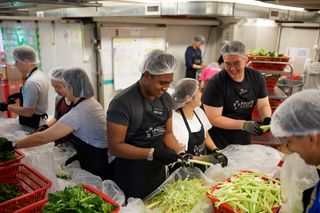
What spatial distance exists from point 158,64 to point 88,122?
0.63m

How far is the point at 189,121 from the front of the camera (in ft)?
6.77

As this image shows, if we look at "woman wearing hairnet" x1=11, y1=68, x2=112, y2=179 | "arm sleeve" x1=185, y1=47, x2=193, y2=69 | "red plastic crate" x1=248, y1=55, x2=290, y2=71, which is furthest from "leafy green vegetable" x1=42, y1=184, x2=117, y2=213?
"arm sleeve" x1=185, y1=47, x2=193, y2=69

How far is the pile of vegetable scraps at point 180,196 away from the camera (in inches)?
59.2

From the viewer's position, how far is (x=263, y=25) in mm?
7152

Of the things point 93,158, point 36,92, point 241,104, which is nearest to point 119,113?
point 93,158

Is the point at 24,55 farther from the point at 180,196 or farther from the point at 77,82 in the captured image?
the point at 180,196

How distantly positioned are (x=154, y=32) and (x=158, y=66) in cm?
430

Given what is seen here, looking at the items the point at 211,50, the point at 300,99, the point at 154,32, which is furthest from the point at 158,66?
the point at 211,50

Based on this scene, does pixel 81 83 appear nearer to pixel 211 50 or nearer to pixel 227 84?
pixel 227 84

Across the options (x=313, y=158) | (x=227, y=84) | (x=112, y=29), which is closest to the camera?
(x=313, y=158)

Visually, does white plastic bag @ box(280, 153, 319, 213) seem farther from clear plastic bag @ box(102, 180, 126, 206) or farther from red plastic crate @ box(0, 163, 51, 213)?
red plastic crate @ box(0, 163, 51, 213)

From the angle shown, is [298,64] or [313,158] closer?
[313,158]

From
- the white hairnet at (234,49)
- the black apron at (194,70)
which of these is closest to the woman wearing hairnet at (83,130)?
the white hairnet at (234,49)

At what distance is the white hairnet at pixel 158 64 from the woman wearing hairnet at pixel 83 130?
0.49 meters
